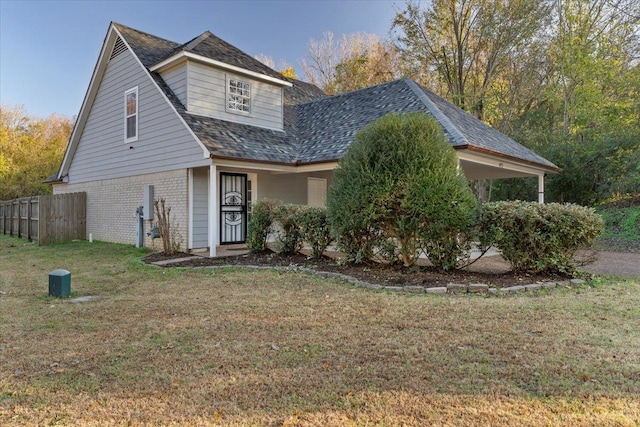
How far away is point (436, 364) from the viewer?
10.2 ft

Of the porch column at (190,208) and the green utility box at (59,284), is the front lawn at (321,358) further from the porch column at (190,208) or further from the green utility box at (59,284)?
the porch column at (190,208)

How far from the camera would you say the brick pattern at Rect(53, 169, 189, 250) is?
10.6 metres

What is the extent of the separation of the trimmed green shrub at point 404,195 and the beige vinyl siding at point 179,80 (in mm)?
6055

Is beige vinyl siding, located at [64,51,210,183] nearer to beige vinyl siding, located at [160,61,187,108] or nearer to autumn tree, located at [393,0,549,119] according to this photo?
beige vinyl siding, located at [160,61,187,108]

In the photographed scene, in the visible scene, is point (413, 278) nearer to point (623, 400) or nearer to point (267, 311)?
point (267, 311)

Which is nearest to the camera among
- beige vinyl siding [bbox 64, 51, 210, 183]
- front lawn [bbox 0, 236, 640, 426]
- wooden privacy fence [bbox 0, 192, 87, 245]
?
front lawn [bbox 0, 236, 640, 426]

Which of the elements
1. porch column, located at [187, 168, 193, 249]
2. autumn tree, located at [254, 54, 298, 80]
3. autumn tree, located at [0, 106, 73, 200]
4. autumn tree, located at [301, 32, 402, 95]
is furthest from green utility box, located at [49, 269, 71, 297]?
autumn tree, located at [0, 106, 73, 200]

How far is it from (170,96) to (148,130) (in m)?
1.41

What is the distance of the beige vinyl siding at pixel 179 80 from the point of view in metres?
10.8

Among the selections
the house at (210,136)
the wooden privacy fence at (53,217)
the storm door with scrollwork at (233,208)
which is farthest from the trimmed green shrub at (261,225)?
the wooden privacy fence at (53,217)

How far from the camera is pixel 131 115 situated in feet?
40.0

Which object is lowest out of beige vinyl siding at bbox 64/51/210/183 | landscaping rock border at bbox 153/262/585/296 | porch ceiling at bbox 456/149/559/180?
landscaping rock border at bbox 153/262/585/296

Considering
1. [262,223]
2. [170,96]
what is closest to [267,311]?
[262,223]

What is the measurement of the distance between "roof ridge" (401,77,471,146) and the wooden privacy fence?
12168 mm
